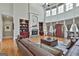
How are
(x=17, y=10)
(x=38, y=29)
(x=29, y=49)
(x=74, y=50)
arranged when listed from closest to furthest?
(x=74, y=50)
(x=29, y=49)
(x=17, y=10)
(x=38, y=29)

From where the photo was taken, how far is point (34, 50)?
3.56 metres

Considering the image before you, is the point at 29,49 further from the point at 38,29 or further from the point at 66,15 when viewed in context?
the point at 66,15

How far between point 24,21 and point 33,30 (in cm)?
34

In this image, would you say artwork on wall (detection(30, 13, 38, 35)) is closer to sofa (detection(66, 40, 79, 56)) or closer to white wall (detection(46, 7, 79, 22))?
white wall (detection(46, 7, 79, 22))

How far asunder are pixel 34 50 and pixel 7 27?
0.92 meters

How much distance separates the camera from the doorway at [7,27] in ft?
Result: 12.0

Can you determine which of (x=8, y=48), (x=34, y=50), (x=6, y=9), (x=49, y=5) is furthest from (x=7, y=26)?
(x=49, y=5)

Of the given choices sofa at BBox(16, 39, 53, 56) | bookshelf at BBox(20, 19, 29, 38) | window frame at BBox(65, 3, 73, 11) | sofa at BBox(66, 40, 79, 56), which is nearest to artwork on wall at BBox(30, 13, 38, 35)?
bookshelf at BBox(20, 19, 29, 38)

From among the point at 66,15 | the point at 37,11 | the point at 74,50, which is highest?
the point at 37,11

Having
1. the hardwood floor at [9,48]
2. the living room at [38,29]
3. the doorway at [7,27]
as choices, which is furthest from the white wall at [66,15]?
the doorway at [7,27]

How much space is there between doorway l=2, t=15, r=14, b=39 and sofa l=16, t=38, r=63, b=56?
274mm

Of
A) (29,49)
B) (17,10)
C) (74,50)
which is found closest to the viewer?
(74,50)

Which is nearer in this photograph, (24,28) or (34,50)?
(34,50)

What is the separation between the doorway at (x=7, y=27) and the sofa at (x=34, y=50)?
0.27 meters
